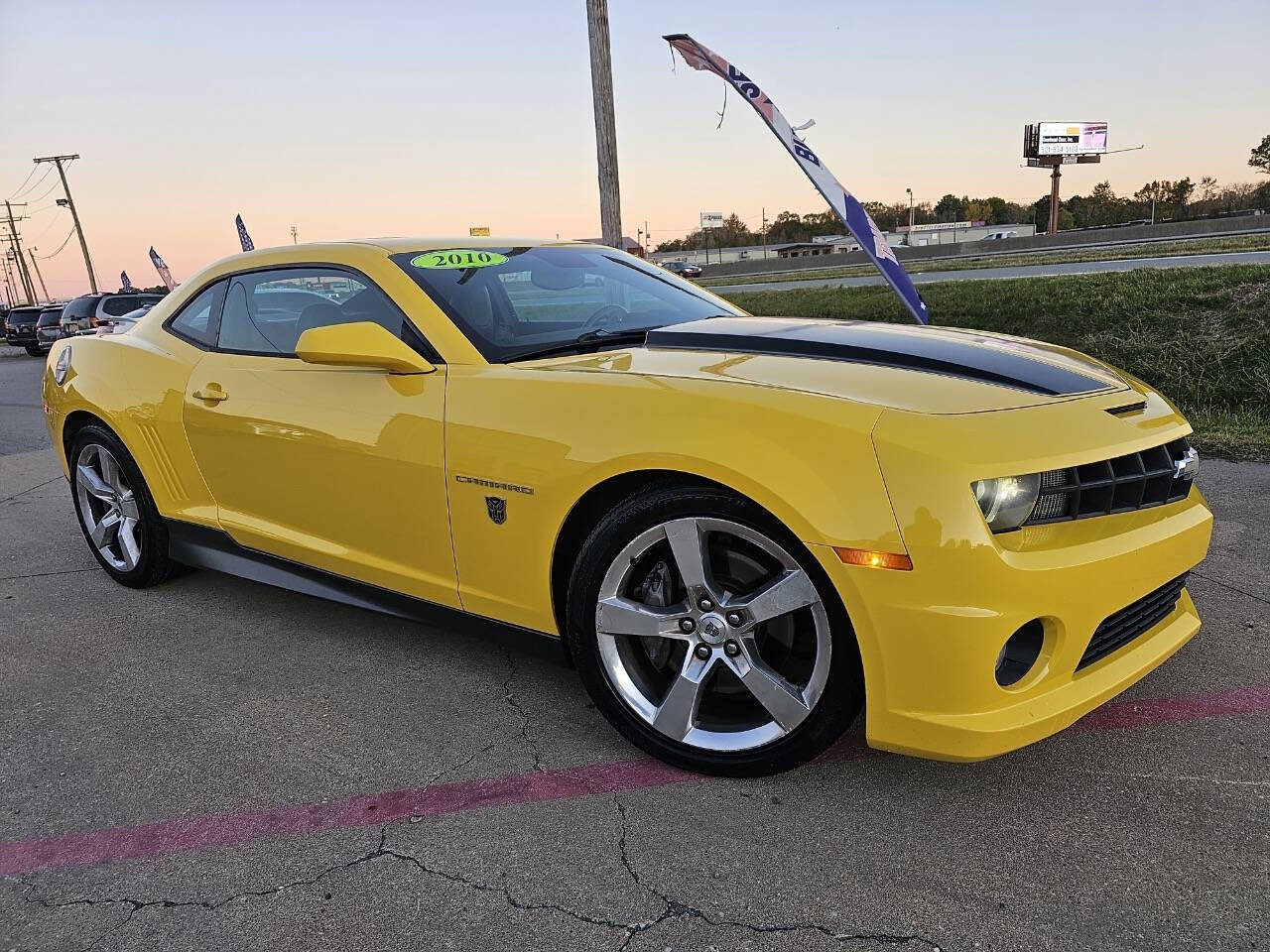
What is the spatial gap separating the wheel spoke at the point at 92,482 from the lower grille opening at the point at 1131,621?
3.95m

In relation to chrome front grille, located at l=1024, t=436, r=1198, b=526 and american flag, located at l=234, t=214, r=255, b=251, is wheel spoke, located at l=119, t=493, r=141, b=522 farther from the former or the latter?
american flag, located at l=234, t=214, r=255, b=251

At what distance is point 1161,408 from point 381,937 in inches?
92.5

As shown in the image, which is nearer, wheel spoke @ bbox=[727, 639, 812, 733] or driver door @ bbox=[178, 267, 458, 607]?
wheel spoke @ bbox=[727, 639, 812, 733]

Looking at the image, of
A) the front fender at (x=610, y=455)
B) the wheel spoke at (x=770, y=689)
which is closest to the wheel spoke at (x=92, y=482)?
the front fender at (x=610, y=455)

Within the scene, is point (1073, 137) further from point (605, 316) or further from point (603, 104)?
point (605, 316)

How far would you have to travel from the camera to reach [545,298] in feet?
10.5

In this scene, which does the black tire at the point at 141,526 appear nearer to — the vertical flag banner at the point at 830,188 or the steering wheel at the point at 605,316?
the steering wheel at the point at 605,316

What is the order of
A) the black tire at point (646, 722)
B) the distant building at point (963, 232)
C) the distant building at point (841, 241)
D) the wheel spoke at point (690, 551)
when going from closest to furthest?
the black tire at point (646, 722) → the wheel spoke at point (690, 551) → the distant building at point (841, 241) → the distant building at point (963, 232)

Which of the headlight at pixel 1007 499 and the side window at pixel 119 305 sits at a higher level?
the headlight at pixel 1007 499

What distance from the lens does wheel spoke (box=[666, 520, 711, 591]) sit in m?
2.22

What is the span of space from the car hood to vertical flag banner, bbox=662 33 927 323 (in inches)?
166

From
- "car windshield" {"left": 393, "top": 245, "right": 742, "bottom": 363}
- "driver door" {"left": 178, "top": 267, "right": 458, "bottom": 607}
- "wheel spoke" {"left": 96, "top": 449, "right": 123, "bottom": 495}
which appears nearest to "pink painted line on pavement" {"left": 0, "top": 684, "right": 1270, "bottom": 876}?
"driver door" {"left": 178, "top": 267, "right": 458, "bottom": 607}

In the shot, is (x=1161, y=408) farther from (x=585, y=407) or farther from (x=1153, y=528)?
(x=585, y=407)

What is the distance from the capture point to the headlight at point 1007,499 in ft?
6.32
